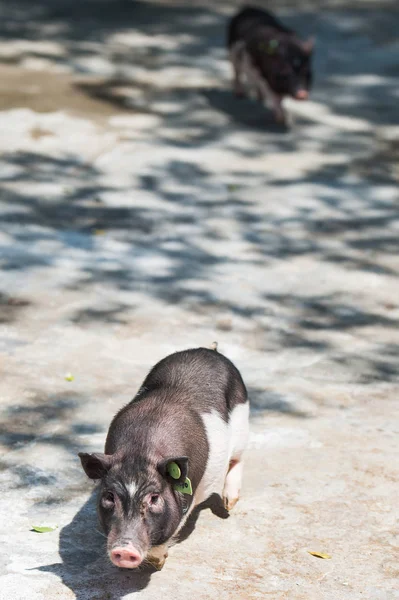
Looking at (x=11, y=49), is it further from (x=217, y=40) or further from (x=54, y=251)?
(x=54, y=251)

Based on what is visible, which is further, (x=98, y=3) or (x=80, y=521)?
(x=98, y=3)

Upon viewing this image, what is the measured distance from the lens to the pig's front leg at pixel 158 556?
13.7 ft

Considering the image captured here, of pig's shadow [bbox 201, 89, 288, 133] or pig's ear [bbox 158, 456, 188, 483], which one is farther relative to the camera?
pig's shadow [bbox 201, 89, 288, 133]

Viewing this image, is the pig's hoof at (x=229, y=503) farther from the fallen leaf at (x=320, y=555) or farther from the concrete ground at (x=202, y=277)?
the fallen leaf at (x=320, y=555)

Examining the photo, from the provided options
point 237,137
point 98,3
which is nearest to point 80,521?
point 237,137

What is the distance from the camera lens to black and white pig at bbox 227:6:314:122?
1074 cm

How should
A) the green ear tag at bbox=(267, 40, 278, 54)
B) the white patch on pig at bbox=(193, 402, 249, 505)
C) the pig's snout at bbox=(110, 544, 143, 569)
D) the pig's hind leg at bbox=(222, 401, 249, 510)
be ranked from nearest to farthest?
1. the pig's snout at bbox=(110, 544, 143, 569)
2. the white patch on pig at bbox=(193, 402, 249, 505)
3. the pig's hind leg at bbox=(222, 401, 249, 510)
4. the green ear tag at bbox=(267, 40, 278, 54)

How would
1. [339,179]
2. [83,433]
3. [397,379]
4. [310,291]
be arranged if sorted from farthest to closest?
[339,179] → [310,291] → [397,379] → [83,433]

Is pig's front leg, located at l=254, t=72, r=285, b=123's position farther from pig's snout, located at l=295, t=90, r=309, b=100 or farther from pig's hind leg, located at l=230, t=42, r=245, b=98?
pig's hind leg, located at l=230, t=42, r=245, b=98

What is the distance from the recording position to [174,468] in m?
4.06

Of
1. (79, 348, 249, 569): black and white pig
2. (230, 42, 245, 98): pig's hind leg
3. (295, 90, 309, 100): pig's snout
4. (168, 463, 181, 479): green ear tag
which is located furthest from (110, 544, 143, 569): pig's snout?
(230, 42, 245, 98): pig's hind leg

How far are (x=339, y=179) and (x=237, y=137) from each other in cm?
133

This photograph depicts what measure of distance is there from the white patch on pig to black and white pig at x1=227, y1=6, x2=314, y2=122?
644 cm

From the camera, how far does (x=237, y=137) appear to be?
35.0 ft
